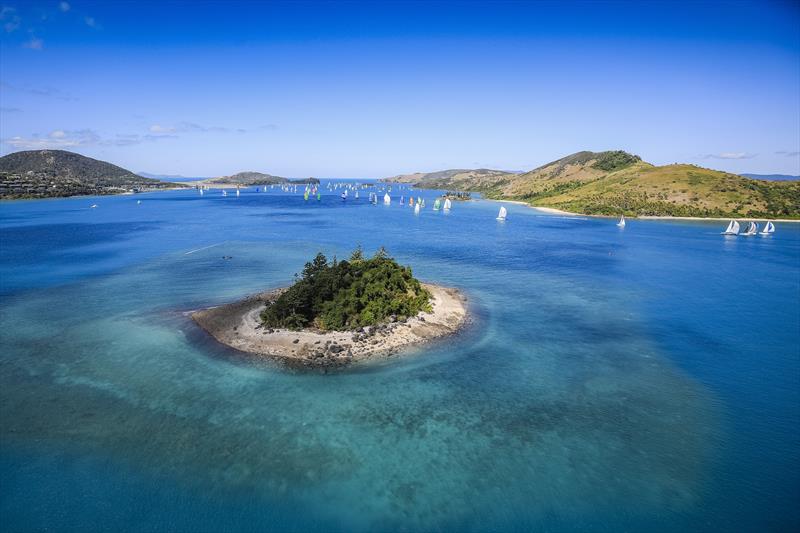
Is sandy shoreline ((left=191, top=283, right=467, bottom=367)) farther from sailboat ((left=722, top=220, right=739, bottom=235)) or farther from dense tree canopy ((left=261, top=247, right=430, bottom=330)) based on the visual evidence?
sailboat ((left=722, top=220, right=739, bottom=235))

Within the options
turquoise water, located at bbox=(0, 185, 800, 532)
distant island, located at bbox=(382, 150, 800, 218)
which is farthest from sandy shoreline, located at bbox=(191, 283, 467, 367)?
distant island, located at bbox=(382, 150, 800, 218)

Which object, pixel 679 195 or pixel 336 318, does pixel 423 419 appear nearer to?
pixel 336 318

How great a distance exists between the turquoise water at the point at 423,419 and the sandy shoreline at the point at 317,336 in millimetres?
1636

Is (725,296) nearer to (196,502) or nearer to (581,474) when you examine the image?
(581,474)

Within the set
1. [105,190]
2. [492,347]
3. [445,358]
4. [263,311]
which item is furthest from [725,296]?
[105,190]

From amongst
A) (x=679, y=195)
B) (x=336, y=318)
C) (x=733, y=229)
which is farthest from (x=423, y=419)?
(x=679, y=195)

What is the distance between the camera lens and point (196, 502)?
56.3ft

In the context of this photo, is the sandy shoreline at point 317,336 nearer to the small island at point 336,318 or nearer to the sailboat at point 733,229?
the small island at point 336,318

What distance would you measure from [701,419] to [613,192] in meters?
138

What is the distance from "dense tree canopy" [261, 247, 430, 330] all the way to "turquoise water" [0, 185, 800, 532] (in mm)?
5424

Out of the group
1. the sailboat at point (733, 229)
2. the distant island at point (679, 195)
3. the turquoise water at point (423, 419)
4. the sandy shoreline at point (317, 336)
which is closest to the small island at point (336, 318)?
the sandy shoreline at point (317, 336)

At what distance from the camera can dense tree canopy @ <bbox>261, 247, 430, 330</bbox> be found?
111ft

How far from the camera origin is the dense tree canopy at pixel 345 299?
3381 centimetres

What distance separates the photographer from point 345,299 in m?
35.2
